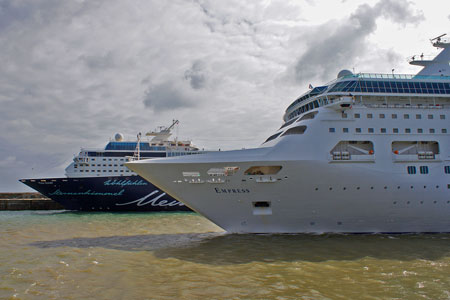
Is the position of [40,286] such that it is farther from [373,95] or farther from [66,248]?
[373,95]

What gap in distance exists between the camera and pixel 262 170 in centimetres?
1242

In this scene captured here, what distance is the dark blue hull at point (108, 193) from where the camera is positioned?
78.5ft

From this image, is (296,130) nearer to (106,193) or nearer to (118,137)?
(106,193)

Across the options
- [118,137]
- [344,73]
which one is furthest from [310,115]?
[118,137]

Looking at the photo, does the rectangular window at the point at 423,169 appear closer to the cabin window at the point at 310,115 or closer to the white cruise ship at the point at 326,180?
the white cruise ship at the point at 326,180

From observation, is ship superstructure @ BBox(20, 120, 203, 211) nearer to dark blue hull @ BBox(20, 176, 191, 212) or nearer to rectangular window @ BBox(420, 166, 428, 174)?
dark blue hull @ BBox(20, 176, 191, 212)

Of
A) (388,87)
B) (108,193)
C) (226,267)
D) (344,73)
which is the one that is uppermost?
(344,73)

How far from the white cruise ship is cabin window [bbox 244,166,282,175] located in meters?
0.04

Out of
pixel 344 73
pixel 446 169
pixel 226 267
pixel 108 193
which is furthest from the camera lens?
pixel 108 193

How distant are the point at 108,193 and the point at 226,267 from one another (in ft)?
60.8

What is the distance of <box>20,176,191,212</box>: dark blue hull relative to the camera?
23.9 m

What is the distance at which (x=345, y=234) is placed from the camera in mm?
12477

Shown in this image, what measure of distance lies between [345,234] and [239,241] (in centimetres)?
473

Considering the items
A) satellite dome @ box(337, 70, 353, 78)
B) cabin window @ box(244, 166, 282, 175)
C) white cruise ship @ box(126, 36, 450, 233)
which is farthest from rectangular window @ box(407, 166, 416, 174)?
satellite dome @ box(337, 70, 353, 78)
